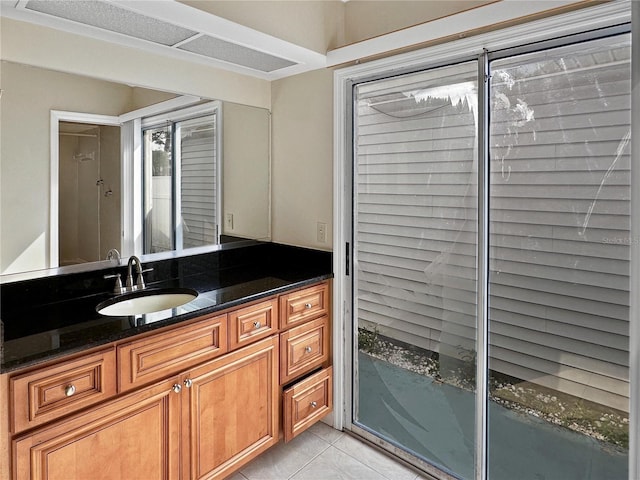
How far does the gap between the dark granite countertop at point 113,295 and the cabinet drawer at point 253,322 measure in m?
0.06

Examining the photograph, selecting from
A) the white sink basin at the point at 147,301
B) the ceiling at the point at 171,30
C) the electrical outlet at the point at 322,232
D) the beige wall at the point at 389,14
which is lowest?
the white sink basin at the point at 147,301

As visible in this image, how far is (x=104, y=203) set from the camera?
1.97m

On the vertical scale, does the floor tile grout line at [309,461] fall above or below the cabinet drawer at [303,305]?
below

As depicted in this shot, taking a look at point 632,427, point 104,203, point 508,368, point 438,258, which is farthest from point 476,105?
point 104,203

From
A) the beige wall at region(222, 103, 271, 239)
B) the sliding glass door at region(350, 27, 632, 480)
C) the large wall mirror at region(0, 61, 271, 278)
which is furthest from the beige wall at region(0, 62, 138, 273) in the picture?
the sliding glass door at region(350, 27, 632, 480)

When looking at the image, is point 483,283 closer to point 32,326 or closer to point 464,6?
point 464,6

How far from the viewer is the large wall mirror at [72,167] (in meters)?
1.68

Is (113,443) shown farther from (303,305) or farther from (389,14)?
(389,14)

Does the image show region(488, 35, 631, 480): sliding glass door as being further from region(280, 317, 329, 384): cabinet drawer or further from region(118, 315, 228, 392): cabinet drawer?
region(118, 315, 228, 392): cabinet drawer

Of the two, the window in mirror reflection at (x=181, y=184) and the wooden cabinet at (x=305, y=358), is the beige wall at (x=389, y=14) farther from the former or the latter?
the wooden cabinet at (x=305, y=358)

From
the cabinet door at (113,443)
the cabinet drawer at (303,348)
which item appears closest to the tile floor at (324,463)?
the cabinet drawer at (303,348)

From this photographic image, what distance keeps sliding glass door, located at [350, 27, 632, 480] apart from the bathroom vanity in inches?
16.4

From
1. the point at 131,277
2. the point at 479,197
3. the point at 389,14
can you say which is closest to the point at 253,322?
the point at 131,277

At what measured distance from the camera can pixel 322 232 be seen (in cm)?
243
